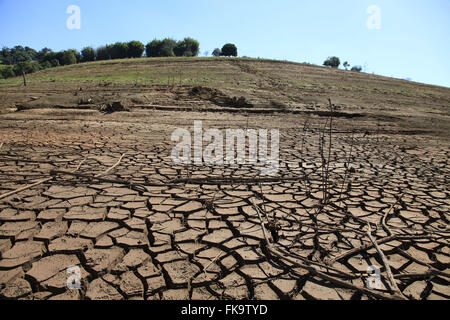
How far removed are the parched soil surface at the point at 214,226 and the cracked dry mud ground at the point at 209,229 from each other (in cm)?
1

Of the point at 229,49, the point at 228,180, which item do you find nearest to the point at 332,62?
the point at 229,49

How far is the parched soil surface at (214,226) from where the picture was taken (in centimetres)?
164

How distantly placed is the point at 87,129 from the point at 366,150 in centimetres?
617

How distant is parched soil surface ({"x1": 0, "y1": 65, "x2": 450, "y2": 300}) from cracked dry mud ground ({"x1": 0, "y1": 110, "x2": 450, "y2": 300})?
0.04ft

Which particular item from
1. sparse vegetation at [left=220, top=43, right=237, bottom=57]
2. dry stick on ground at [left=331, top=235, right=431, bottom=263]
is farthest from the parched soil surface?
sparse vegetation at [left=220, top=43, right=237, bottom=57]

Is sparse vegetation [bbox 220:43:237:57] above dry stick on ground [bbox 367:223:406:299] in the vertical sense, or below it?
above

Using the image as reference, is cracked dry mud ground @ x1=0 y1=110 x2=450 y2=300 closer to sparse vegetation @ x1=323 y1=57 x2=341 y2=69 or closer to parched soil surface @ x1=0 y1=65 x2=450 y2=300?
parched soil surface @ x1=0 y1=65 x2=450 y2=300

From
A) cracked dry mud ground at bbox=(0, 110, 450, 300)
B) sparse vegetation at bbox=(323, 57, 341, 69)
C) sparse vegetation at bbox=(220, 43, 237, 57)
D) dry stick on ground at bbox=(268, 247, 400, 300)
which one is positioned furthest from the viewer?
sparse vegetation at bbox=(323, 57, 341, 69)

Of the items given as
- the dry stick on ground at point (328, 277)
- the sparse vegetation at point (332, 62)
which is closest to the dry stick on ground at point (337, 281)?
the dry stick on ground at point (328, 277)

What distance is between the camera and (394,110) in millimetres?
11555

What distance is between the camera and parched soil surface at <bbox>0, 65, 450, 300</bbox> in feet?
5.37

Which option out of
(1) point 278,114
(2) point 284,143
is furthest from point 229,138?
(1) point 278,114

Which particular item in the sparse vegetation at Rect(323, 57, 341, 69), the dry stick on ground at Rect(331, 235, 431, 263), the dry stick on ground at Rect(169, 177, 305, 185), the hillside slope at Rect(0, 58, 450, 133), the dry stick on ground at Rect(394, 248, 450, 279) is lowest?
the dry stick on ground at Rect(394, 248, 450, 279)
